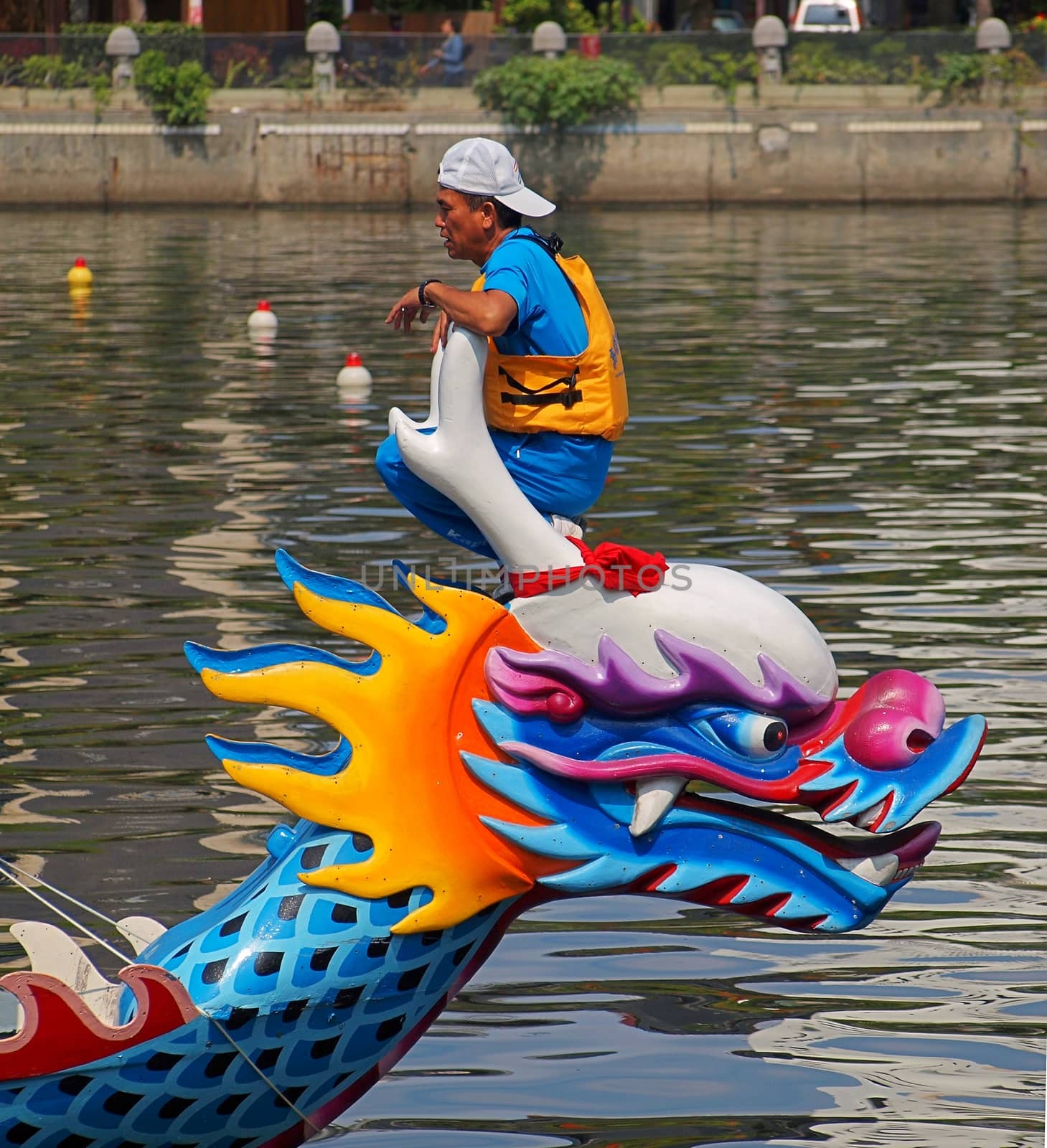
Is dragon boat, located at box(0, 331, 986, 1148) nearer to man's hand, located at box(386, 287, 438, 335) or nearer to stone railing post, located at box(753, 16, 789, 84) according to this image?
man's hand, located at box(386, 287, 438, 335)

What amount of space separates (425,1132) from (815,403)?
11478 millimetres

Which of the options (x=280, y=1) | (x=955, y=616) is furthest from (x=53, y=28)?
(x=955, y=616)

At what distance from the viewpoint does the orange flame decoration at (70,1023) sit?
3.80 m

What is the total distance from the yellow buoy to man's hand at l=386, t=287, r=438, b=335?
20.2 m

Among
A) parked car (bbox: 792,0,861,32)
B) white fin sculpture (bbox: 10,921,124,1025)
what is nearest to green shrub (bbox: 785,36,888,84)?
parked car (bbox: 792,0,861,32)

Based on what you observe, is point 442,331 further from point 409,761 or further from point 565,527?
point 409,761

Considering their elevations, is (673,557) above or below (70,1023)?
below

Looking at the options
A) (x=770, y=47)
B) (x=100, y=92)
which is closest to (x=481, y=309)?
(x=770, y=47)

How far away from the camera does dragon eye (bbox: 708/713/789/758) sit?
14.1ft

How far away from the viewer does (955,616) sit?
29.1 feet

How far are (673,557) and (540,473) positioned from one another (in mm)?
5483

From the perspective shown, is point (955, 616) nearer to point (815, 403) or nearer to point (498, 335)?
point (498, 335)

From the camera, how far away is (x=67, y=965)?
13.1 feet

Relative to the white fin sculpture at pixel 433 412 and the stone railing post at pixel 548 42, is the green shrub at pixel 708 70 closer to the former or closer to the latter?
the stone railing post at pixel 548 42
